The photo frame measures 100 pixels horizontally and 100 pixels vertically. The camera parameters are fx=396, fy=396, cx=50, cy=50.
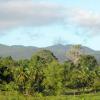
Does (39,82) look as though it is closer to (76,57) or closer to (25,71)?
(25,71)

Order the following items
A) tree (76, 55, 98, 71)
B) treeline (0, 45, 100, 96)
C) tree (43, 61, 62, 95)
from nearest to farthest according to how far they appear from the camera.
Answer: tree (43, 61, 62, 95), treeline (0, 45, 100, 96), tree (76, 55, 98, 71)

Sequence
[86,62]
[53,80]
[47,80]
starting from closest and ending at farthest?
[53,80], [47,80], [86,62]

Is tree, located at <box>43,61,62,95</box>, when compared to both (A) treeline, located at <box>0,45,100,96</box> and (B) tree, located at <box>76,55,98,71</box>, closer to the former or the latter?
(A) treeline, located at <box>0,45,100,96</box>

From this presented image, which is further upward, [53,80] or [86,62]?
[86,62]

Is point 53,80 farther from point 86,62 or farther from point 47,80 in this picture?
point 86,62

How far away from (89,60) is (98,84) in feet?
234

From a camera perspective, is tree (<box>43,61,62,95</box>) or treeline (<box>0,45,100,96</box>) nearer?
tree (<box>43,61,62,95</box>)

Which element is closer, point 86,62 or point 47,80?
point 47,80

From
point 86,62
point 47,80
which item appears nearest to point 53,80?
point 47,80

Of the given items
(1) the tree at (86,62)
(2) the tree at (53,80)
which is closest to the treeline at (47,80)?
(2) the tree at (53,80)

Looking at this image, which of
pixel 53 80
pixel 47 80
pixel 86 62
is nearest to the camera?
pixel 53 80

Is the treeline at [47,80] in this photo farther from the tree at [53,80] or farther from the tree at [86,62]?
the tree at [86,62]

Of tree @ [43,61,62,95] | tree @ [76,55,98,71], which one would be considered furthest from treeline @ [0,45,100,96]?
tree @ [76,55,98,71]

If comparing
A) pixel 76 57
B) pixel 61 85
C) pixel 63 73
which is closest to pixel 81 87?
pixel 63 73
